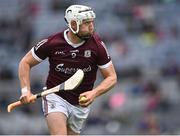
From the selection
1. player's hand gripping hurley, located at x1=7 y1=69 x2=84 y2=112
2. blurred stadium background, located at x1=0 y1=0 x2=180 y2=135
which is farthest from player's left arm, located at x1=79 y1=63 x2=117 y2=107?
blurred stadium background, located at x1=0 y1=0 x2=180 y2=135

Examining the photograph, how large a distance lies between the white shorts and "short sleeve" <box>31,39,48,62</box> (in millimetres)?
457

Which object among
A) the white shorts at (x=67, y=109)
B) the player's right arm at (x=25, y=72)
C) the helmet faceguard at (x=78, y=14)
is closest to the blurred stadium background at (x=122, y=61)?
the white shorts at (x=67, y=109)

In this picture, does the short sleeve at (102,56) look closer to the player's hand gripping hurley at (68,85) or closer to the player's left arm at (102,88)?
the player's left arm at (102,88)

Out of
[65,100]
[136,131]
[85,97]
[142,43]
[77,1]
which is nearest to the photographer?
[85,97]

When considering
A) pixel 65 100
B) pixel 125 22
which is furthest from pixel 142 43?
pixel 65 100

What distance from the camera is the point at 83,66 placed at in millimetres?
10148

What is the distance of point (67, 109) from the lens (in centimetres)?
1029

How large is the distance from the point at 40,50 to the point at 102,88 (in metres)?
0.83

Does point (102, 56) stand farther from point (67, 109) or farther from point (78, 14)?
point (67, 109)

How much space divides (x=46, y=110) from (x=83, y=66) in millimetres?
644

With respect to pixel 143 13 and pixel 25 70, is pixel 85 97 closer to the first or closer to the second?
pixel 25 70

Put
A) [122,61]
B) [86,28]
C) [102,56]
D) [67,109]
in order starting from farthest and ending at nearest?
[122,61] → [67,109] → [102,56] → [86,28]

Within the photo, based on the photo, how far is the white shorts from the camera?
33.4 feet

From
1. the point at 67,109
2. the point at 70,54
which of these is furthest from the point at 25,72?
the point at 67,109
